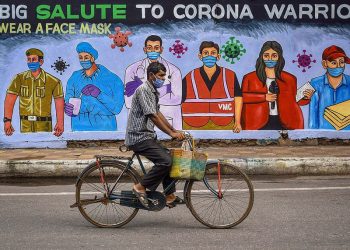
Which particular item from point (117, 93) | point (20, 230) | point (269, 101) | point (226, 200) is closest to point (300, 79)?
point (269, 101)

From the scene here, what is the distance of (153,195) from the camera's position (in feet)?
23.4

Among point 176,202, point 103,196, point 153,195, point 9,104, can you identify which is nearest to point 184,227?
point 176,202

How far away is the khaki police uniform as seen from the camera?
13.2 m

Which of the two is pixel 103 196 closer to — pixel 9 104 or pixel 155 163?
pixel 155 163

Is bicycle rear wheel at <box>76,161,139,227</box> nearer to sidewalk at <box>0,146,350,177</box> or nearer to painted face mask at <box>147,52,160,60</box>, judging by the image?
sidewalk at <box>0,146,350,177</box>

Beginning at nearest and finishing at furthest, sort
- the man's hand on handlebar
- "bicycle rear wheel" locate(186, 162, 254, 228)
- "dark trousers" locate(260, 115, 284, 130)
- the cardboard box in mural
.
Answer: the man's hand on handlebar, "bicycle rear wheel" locate(186, 162, 254, 228), the cardboard box in mural, "dark trousers" locate(260, 115, 284, 130)

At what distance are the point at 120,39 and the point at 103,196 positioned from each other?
6362 millimetres

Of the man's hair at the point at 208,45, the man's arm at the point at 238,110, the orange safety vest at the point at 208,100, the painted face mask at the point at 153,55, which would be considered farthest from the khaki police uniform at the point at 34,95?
the man's arm at the point at 238,110

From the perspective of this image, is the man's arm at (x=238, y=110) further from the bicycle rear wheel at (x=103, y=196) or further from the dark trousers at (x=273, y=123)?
the bicycle rear wheel at (x=103, y=196)

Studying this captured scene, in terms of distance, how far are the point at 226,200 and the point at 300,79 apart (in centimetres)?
663

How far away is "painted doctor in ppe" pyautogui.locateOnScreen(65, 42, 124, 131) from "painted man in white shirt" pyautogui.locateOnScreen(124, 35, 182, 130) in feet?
0.66

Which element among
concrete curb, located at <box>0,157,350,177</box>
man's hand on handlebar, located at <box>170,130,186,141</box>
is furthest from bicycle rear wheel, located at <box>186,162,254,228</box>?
concrete curb, located at <box>0,157,350,177</box>

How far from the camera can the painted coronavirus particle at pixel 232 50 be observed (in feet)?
43.6

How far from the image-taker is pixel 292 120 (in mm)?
13375
